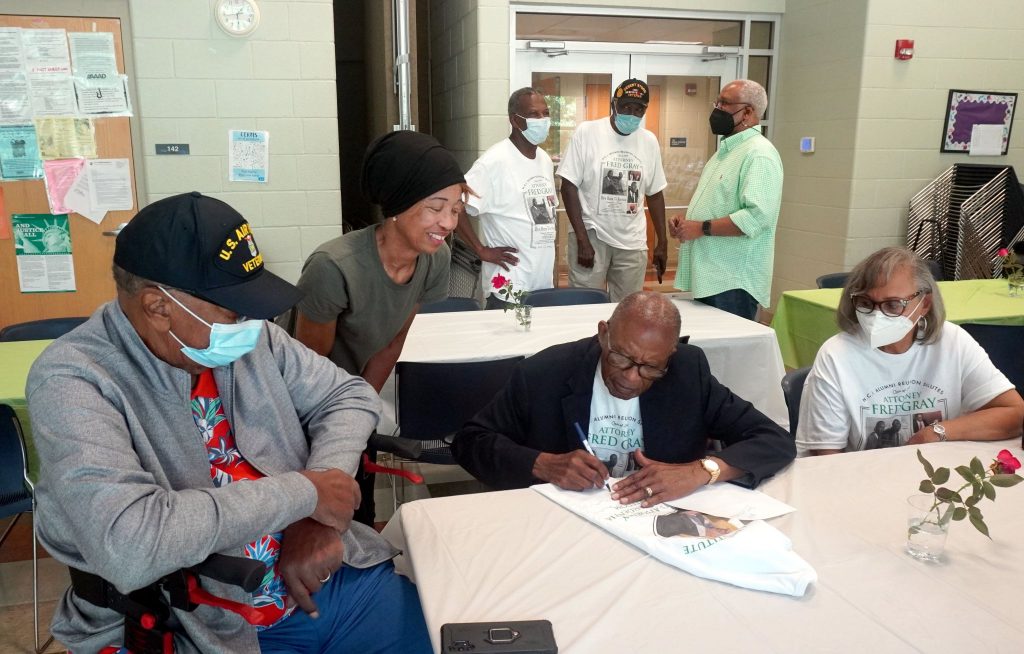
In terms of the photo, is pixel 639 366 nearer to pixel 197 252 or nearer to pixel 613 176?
pixel 197 252

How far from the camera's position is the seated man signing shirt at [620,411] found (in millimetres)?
1730

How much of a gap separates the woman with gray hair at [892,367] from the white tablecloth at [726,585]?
46cm

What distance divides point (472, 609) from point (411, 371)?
4.62 ft

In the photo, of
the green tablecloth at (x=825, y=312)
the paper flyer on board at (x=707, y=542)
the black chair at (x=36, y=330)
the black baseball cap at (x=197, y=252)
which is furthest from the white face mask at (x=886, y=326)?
the black chair at (x=36, y=330)

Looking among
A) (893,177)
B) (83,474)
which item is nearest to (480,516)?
(83,474)

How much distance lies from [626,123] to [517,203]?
2.68 ft

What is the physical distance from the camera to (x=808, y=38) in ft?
19.9

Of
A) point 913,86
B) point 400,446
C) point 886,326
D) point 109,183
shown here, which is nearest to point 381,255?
point 400,446

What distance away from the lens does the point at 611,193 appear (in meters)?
4.37

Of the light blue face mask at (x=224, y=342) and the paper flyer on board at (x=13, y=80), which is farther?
the paper flyer on board at (x=13, y=80)

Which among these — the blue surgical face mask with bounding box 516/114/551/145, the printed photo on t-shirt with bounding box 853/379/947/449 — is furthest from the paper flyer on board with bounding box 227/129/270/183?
the printed photo on t-shirt with bounding box 853/379/947/449

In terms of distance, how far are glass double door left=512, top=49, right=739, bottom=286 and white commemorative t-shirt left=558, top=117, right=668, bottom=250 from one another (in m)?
1.65

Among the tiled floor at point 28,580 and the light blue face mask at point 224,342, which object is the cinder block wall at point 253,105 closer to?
the tiled floor at point 28,580

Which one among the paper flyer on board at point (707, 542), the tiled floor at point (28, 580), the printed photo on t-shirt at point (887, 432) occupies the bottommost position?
the tiled floor at point (28, 580)
